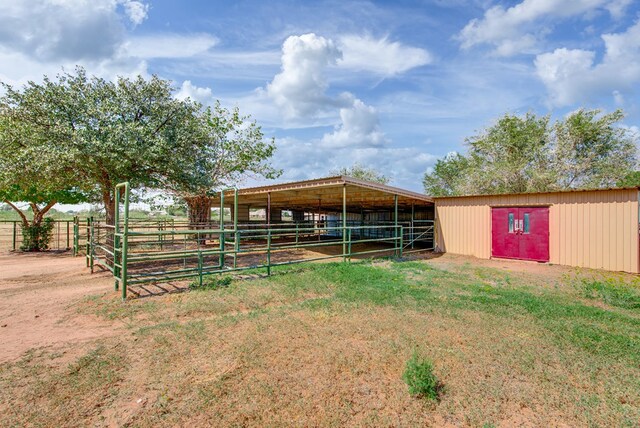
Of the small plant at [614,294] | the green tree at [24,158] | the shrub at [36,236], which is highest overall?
the green tree at [24,158]

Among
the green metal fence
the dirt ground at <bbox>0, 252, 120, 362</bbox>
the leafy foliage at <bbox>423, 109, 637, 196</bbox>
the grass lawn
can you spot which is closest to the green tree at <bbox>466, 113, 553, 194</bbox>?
the leafy foliage at <bbox>423, 109, 637, 196</bbox>

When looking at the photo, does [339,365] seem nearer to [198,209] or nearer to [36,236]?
[198,209]

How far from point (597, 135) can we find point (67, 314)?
88.6 feet

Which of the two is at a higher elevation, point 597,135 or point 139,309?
point 597,135

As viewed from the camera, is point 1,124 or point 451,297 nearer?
point 451,297

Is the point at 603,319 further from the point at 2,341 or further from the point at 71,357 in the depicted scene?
the point at 2,341

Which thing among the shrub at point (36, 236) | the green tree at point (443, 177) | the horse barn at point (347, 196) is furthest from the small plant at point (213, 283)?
the green tree at point (443, 177)

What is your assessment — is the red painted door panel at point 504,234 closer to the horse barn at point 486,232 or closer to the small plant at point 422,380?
the horse barn at point 486,232

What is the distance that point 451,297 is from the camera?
6.14 metres

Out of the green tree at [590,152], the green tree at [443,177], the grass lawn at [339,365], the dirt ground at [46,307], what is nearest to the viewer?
the grass lawn at [339,365]

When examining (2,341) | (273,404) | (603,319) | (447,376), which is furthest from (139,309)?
(603,319)

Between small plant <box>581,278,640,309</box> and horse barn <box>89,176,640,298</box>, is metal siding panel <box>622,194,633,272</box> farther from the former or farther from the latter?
small plant <box>581,278,640,309</box>

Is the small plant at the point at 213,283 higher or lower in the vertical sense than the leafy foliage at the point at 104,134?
lower

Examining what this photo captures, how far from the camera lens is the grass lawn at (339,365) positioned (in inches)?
106
